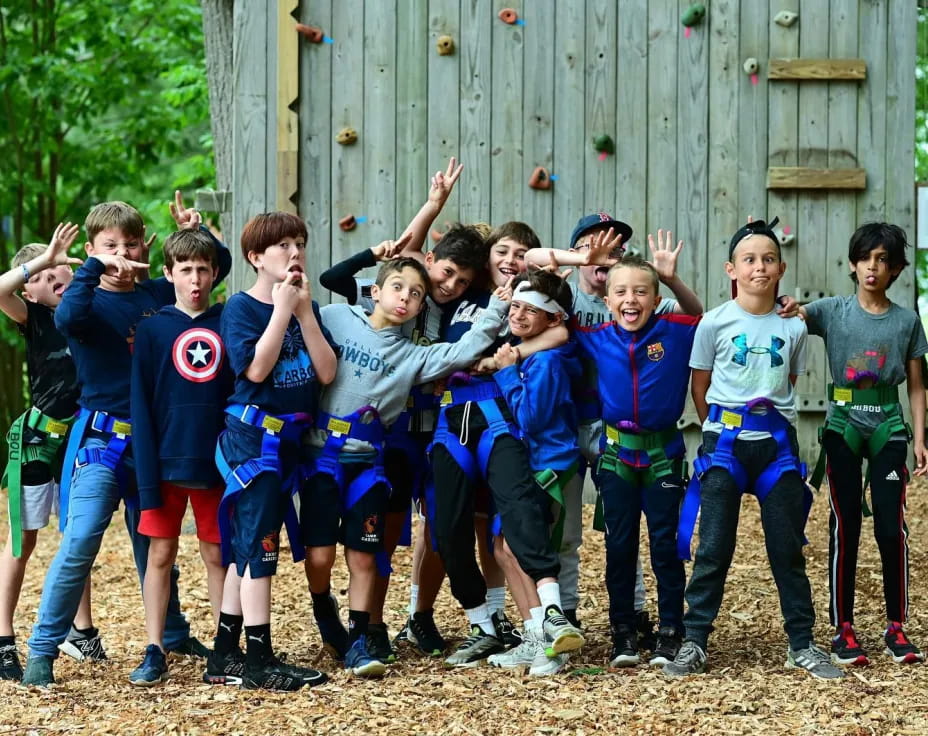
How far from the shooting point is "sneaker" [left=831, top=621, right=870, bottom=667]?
4.75 metres

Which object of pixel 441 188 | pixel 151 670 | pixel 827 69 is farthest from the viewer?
pixel 827 69

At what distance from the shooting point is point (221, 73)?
8445mm

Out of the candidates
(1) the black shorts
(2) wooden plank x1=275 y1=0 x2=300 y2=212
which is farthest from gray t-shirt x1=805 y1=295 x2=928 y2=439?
(2) wooden plank x1=275 y1=0 x2=300 y2=212

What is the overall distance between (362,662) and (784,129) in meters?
4.57

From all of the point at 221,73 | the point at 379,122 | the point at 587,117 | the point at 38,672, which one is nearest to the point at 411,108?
the point at 379,122

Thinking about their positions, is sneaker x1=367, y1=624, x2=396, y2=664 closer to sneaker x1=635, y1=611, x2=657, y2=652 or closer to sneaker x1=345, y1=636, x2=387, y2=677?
sneaker x1=345, y1=636, x2=387, y2=677

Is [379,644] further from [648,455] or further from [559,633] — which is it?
[648,455]

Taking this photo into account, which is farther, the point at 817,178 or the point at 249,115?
the point at 249,115

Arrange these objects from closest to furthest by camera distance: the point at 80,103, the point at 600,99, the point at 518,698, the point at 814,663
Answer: the point at 518,698, the point at 814,663, the point at 600,99, the point at 80,103

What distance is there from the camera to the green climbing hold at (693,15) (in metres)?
7.52

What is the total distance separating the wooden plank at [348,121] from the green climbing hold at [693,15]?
198 centimetres

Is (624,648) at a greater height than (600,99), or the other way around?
(600,99)

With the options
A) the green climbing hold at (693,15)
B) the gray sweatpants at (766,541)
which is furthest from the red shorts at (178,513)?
the green climbing hold at (693,15)

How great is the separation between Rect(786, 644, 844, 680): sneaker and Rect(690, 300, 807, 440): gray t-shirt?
0.84 meters
